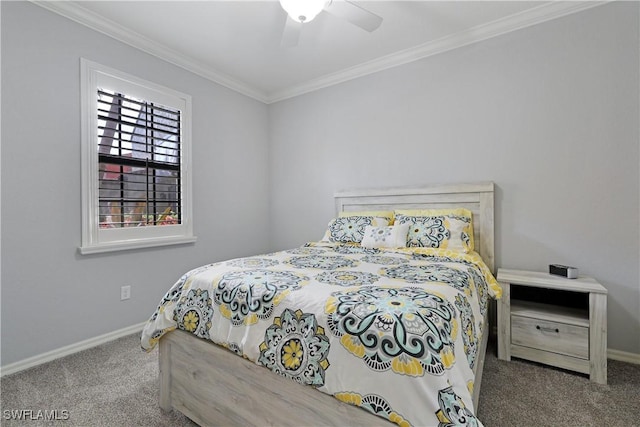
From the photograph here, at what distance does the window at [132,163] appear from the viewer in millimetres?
2311

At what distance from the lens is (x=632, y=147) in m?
2.01

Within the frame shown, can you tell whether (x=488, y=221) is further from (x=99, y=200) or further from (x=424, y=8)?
(x=99, y=200)

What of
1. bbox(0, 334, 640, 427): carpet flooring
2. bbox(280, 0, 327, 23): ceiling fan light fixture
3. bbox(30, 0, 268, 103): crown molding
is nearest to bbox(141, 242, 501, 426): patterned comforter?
bbox(0, 334, 640, 427): carpet flooring

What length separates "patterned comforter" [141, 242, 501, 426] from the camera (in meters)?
0.88

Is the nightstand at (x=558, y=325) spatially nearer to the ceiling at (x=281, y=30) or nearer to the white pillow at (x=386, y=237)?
the white pillow at (x=386, y=237)

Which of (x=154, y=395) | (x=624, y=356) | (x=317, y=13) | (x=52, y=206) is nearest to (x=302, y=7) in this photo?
(x=317, y=13)

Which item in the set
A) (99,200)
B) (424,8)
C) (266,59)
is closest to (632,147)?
(424,8)

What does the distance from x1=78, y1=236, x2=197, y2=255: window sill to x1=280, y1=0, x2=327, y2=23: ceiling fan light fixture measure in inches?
85.5

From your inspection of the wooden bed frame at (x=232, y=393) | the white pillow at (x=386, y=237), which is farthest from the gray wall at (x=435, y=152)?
the wooden bed frame at (x=232, y=393)

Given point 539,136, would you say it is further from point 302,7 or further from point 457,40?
point 302,7

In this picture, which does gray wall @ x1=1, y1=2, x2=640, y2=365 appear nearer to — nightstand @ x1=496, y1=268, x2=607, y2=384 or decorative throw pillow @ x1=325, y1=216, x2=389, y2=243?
nightstand @ x1=496, y1=268, x2=607, y2=384

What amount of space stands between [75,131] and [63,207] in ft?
1.90

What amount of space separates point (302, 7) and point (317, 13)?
3.9 inches

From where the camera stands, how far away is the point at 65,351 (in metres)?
2.17
